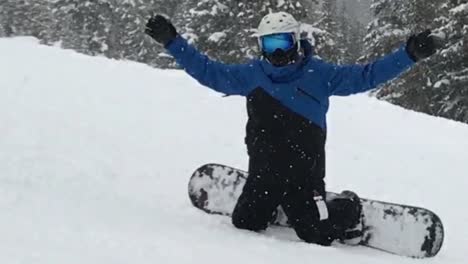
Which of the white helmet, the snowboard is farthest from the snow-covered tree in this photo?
the white helmet

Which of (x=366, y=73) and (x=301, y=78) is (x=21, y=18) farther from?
(x=366, y=73)

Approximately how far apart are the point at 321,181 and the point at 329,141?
186 inches

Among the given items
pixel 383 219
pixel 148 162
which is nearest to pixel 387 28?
pixel 148 162

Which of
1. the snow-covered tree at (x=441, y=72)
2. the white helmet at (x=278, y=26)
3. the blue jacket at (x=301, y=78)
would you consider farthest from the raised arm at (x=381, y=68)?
the snow-covered tree at (x=441, y=72)

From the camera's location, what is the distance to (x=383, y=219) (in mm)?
5934

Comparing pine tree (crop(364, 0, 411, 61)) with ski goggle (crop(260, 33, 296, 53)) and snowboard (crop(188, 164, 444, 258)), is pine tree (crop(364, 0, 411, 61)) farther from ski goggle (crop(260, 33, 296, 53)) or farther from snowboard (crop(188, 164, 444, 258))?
ski goggle (crop(260, 33, 296, 53))

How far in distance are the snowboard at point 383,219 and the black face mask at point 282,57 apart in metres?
1.24

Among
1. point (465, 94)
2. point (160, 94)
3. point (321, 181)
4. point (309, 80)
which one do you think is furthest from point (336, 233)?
point (465, 94)

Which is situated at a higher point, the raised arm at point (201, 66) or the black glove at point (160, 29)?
the black glove at point (160, 29)

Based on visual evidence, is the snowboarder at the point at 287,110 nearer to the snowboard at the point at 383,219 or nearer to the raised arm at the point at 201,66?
the raised arm at the point at 201,66

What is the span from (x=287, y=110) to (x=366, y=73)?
0.66 m

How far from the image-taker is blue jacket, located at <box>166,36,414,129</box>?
18.1ft

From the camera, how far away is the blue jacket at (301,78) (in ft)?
18.1

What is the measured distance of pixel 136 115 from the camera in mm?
10141
